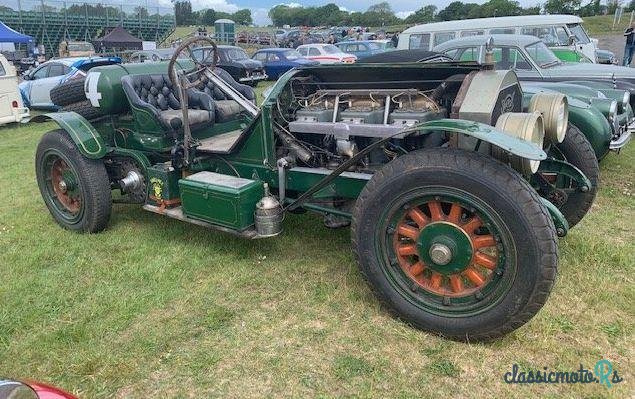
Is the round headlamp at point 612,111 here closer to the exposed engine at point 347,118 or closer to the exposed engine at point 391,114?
the exposed engine at point 391,114

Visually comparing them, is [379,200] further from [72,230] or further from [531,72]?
[531,72]

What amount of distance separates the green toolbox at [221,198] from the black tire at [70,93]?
1.76 meters

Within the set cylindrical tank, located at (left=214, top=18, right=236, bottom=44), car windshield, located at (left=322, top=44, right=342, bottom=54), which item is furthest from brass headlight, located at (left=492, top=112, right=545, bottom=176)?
cylindrical tank, located at (left=214, top=18, right=236, bottom=44)

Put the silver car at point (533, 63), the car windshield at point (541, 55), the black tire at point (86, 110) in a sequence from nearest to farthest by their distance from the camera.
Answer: the black tire at point (86, 110)
the silver car at point (533, 63)
the car windshield at point (541, 55)

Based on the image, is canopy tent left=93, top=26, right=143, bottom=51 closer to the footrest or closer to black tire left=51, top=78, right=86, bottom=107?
black tire left=51, top=78, right=86, bottom=107

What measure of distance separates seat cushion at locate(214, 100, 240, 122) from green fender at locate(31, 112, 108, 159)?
3.61 ft

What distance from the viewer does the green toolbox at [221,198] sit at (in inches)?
144

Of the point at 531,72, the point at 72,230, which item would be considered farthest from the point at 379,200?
the point at 531,72

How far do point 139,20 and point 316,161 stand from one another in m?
42.1

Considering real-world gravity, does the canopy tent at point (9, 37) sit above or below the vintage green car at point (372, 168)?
above

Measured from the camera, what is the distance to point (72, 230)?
4719mm

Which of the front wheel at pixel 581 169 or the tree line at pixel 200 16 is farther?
the tree line at pixel 200 16

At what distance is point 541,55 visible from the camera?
26.6ft


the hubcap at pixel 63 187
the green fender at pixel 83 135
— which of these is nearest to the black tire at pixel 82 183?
the hubcap at pixel 63 187
